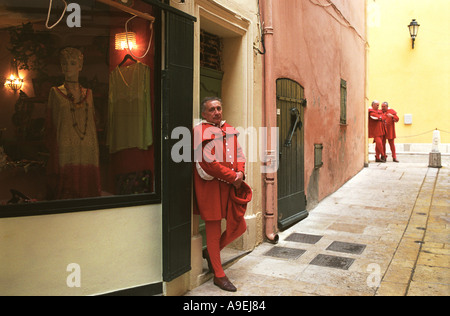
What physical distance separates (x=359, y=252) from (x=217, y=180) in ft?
8.09

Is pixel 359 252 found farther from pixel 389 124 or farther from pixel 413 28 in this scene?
pixel 413 28

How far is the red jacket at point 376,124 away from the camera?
13844 mm

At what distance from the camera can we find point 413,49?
17.4 meters

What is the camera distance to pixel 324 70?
8.66 metres

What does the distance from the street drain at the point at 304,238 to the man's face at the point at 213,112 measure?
2.69m

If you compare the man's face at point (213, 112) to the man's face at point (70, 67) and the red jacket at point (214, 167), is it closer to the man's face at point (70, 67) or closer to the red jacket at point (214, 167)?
the red jacket at point (214, 167)

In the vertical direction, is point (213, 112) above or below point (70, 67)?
below

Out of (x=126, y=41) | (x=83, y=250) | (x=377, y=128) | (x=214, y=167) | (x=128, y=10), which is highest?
(x=128, y=10)

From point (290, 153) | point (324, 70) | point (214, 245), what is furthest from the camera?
point (324, 70)

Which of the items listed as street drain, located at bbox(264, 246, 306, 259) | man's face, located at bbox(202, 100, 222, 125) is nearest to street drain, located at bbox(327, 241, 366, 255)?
street drain, located at bbox(264, 246, 306, 259)

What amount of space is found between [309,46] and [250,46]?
2.69m

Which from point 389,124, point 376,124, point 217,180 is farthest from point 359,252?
point 389,124

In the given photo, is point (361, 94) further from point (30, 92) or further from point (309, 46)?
point (30, 92)
